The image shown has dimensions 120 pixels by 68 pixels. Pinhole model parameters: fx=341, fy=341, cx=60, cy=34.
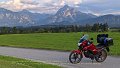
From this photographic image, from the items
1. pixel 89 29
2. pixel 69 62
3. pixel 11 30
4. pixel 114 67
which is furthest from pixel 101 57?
pixel 11 30

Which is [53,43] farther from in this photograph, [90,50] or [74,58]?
[74,58]

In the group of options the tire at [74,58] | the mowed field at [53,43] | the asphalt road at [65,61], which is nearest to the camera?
the asphalt road at [65,61]

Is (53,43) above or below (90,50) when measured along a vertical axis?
below

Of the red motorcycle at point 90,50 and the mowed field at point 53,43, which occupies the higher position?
the red motorcycle at point 90,50

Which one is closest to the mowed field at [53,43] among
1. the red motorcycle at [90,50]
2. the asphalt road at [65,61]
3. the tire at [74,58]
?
the asphalt road at [65,61]

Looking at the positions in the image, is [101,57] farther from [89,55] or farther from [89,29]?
[89,29]

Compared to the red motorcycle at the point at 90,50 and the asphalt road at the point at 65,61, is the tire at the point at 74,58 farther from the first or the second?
the asphalt road at the point at 65,61

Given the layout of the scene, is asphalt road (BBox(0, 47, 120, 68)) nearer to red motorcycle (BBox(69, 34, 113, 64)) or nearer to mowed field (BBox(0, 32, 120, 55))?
red motorcycle (BBox(69, 34, 113, 64))

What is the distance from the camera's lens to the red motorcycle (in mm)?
19141

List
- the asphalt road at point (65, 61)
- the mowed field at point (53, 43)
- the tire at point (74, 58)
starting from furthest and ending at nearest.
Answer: the mowed field at point (53, 43) → the tire at point (74, 58) → the asphalt road at point (65, 61)

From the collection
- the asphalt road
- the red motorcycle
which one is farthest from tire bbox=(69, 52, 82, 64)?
the asphalt road

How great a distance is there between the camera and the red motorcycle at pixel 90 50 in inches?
754

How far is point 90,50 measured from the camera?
1938 centimetres

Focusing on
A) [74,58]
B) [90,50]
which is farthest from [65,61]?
[90,50]
